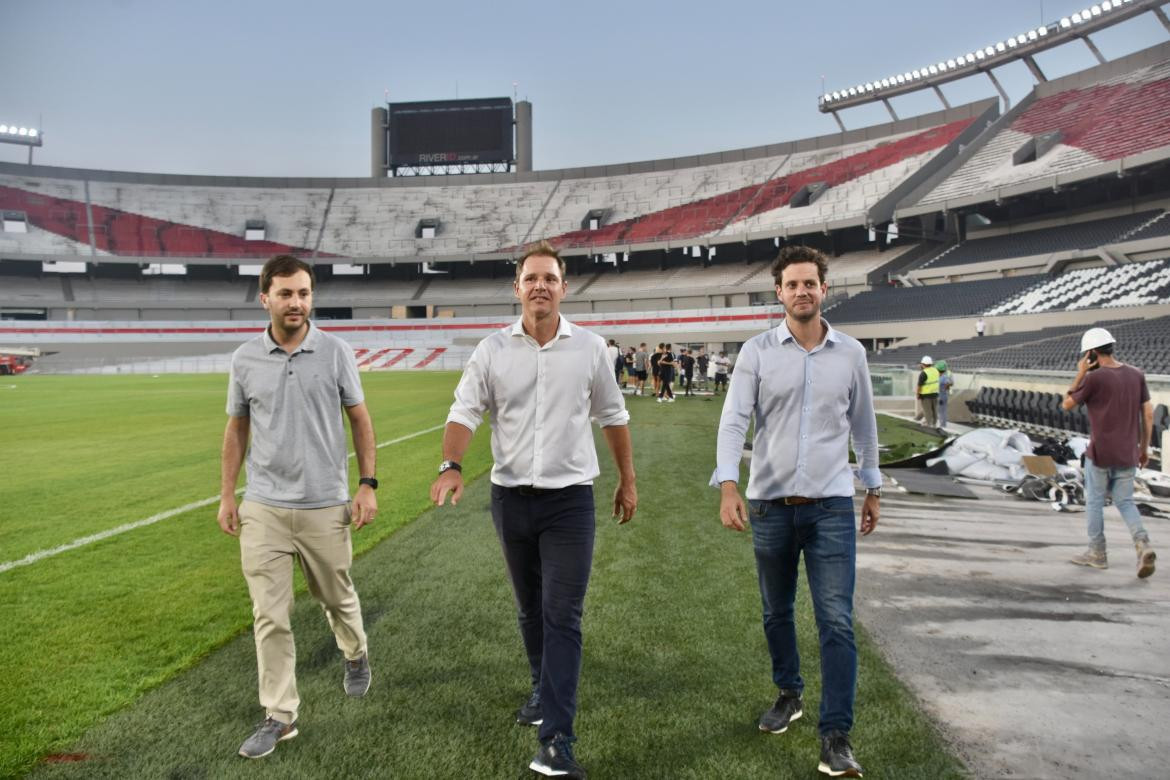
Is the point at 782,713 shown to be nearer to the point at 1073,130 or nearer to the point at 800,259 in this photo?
the point at 800,259

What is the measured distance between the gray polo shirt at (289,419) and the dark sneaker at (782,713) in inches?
82.9

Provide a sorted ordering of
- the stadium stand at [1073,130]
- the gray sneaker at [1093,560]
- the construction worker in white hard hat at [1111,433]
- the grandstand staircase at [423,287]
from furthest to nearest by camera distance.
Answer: the grandstand staircase at [423,287]
the stadium stand at [1073,130]
the gray sneaker at [1093,560]
the construction worker in white hard hat at [1111,433]

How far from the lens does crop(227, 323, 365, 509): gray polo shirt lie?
3.29 metres

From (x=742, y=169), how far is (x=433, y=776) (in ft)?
192

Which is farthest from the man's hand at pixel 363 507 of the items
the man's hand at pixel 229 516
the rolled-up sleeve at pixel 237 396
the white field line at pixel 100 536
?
the white field line at pixel 100 536

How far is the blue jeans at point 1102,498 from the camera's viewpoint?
5523mm

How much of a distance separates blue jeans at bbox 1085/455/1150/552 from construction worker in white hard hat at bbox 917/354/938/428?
10.4m

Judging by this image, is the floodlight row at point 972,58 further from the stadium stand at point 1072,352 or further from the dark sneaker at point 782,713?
the dark sneaker at point 782,713

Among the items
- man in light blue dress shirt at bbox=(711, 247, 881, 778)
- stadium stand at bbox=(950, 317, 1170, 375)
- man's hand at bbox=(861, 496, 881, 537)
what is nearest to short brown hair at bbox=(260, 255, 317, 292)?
man in light blue dress shirt at bbox=(711, 247, 881, 778)

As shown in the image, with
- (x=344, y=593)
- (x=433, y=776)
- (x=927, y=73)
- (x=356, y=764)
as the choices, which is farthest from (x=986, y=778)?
(x=927, y=73)

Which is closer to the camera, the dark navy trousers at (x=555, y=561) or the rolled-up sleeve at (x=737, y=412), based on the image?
the dark navy trousers at (x=555, y=561)

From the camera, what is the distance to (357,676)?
3.61 meters

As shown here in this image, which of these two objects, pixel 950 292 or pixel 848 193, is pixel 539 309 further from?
pixel 848 193

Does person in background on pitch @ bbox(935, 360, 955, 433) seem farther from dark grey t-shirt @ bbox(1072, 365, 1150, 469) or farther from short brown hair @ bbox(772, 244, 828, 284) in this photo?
short brown hair @ bbox(772, 244, 828, 284)
